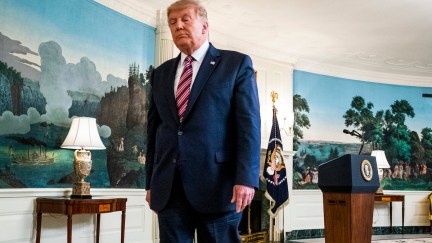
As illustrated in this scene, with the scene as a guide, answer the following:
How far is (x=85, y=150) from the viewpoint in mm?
5594

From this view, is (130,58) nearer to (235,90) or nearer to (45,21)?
(45,21)

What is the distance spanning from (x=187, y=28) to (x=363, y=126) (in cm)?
968

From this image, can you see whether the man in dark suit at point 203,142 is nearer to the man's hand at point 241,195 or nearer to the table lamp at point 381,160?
the man's hand at point 241,195

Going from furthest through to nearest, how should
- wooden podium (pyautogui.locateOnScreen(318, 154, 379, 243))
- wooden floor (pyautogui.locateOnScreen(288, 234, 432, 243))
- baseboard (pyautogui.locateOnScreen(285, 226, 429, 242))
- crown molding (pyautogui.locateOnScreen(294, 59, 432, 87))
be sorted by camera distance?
crown molding (pyautogui.locateOnScreen(294, 59, 432, 87))
baseboard (pyautogui.locateOnScreen(285, 226, 429, 242))
wooden floor (pyautogui.locateOnScreen(288, 234, 432, 243))
wooden podium (pyautogui.locateOnScreen(318, 154, 379, 243))

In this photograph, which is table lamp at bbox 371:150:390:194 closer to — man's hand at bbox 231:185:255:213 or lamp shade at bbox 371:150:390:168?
lamp shade at bbox 371:150:390:168

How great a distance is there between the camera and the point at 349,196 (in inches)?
167

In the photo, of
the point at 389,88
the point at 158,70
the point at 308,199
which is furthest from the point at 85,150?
the point at 389,88

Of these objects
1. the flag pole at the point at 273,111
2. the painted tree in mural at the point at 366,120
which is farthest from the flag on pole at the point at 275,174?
the painted tree in mural at the point at 366,120

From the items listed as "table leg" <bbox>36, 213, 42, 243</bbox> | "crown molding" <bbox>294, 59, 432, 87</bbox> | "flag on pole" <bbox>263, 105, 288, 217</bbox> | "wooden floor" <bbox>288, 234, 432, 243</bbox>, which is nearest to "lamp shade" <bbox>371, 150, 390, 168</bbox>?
"wooden floor" <bbox>288, 234, 432, 243</bbox>

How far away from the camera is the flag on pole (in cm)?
877

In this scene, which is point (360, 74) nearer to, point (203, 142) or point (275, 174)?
point (275, 174)

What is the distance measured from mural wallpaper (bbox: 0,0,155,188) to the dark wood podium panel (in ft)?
9.39

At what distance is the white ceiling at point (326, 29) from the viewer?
24.0ft

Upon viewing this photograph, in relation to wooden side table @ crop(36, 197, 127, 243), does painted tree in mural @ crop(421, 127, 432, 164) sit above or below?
above
